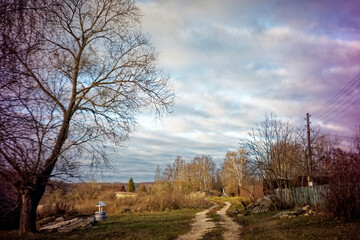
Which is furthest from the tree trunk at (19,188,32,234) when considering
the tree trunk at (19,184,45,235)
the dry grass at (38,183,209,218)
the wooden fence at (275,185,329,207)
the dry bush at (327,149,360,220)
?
the wooden fence at (275,185,329,207)

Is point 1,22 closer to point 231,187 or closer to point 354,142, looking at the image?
point 354,142

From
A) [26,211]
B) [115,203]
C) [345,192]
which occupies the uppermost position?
[345,192]

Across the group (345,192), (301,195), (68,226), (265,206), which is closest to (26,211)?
(68,226)

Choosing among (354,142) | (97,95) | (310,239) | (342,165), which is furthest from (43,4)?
(354,142)

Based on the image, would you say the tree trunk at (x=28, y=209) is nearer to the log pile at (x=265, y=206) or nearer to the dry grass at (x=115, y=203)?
the dry grass at (x=115, y=203)

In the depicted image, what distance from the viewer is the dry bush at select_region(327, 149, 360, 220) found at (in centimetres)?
1059

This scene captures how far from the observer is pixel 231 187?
4684cm

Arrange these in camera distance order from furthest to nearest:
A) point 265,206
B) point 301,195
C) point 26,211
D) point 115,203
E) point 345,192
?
point 115,203, point 265,206, point 301,195, point 345,192, point 26,211

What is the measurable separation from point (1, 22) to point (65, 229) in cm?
958

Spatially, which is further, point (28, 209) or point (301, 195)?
point (301, 195)

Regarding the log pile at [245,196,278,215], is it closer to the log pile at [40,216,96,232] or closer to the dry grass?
the dry grass

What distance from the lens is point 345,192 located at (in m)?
10.8

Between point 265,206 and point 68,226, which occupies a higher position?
point 68,226

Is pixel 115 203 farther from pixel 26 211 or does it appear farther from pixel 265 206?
pixel 26 211
